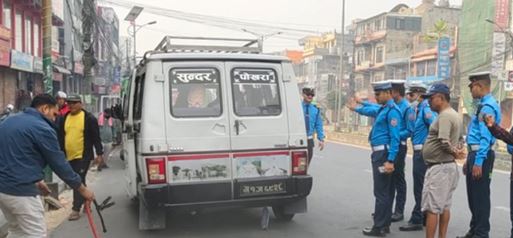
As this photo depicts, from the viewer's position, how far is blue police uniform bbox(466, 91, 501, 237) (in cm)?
535

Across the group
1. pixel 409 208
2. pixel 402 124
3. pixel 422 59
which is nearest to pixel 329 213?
pixel 409 208

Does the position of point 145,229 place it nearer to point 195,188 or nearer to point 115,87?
point 195,188

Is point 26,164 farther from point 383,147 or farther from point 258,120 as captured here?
point 383,147

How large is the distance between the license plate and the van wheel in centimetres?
65

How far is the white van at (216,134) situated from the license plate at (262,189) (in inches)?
0.5

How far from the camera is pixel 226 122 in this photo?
5.87 meters

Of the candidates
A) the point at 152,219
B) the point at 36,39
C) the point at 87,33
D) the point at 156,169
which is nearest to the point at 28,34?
the point at 36,39

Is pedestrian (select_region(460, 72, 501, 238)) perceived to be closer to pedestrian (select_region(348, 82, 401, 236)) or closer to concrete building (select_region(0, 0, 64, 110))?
pedestrian (select_region(348, 82, 401, 236))

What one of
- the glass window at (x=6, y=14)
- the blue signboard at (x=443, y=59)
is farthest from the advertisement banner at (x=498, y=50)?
the glass window at (x=6, y=14)

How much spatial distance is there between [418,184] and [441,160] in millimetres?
1443

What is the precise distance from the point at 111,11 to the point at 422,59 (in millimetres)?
30971

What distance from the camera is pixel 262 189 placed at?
19.4ft

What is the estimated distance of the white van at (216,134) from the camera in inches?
222

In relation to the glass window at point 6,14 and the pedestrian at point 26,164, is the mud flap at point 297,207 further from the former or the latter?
the glass window at point 6,14
